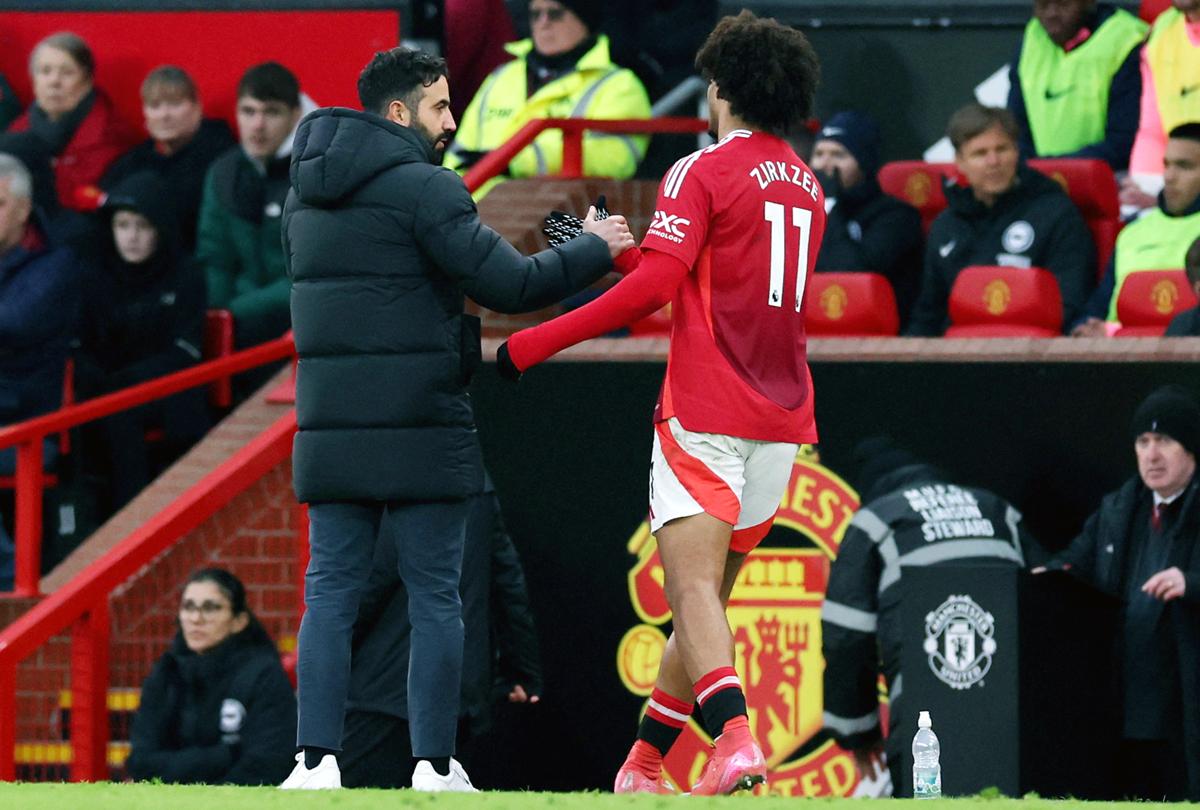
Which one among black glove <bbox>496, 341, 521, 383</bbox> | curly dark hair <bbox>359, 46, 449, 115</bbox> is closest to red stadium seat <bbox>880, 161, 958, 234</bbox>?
curly dark hair <bbox>359, 46, 449, 115</bbox>

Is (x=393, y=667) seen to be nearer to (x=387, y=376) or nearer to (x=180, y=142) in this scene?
(x=387, y=376)

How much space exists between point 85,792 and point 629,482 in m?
4.17

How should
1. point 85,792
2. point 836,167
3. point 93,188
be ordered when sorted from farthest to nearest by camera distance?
point 93,188 < point 836,167 < point 85,792

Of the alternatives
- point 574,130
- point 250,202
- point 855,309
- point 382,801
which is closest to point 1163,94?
point 855,309

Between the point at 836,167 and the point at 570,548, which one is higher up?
the point at 836,167

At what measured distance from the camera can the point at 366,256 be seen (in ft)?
20.4

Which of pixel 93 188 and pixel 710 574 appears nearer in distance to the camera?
pixel 710 574

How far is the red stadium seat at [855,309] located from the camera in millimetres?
9688

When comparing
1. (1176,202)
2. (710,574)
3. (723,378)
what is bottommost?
(710,574)

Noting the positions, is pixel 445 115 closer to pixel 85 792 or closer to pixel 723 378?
pixel 723 378

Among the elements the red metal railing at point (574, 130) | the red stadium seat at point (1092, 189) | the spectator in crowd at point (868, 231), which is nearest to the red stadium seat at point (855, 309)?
the spectator in crowd at point (868, 231)

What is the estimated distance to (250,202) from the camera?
38.3ft

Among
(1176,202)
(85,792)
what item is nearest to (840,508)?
(1176,202)

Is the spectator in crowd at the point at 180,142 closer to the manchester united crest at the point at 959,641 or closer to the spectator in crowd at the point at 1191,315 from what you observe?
the spectator in crowd at the point at 1191,315
